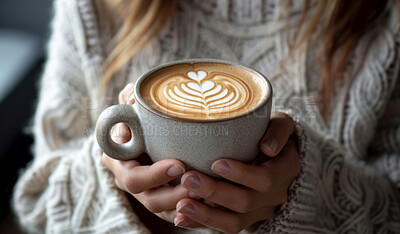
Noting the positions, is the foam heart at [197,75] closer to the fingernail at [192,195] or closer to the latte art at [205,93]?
the latte art at [205,93]

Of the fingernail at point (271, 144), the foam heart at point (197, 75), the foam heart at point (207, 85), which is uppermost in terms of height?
the foam heart at point (197, 75)

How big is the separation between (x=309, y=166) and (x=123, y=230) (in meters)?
0.28

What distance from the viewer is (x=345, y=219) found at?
2.24 ft

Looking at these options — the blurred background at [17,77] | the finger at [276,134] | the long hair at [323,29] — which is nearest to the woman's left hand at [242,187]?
the finger at [276,134]

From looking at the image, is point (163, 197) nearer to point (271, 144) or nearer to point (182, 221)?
point (182, 221)

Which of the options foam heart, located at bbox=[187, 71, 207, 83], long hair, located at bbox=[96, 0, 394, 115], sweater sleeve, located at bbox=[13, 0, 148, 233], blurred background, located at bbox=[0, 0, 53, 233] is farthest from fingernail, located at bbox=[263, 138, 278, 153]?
blurred background, located at bbox=[0, 0, 53, 233]

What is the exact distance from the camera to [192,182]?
1.41 feet

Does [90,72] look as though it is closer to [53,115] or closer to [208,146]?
[53,115]

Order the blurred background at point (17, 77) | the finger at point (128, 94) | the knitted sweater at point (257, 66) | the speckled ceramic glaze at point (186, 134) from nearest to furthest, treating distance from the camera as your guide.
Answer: the speckled ceramic glaze at point (186, 134) < the finger at point (128, 94) < the knitted sweater at point (257, 66) < the blurred background at point (17, 77)

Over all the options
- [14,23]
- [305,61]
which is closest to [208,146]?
[305,61]

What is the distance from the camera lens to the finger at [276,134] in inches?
17.9

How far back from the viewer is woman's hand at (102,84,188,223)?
43cm

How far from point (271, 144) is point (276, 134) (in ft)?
0.06

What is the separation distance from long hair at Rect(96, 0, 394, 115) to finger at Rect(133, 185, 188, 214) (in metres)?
0.36
